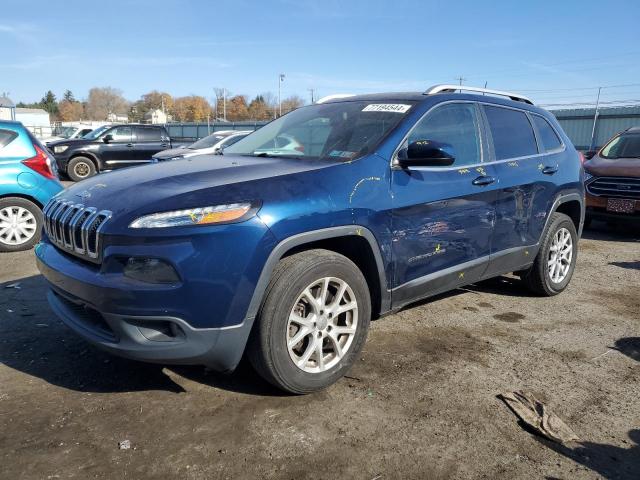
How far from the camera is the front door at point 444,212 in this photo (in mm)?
3381

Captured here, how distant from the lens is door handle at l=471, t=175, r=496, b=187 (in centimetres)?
390

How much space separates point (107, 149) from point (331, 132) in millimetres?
13396

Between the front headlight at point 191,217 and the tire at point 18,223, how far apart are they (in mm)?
4800

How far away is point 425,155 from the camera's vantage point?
10.9 feet

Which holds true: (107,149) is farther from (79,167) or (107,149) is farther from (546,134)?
(546,134)

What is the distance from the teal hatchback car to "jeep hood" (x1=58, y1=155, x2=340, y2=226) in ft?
12.5

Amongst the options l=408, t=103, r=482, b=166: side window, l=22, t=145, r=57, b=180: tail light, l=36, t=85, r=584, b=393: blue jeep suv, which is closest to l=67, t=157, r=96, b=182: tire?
l=22, t=145, r=57, b=180: tail light

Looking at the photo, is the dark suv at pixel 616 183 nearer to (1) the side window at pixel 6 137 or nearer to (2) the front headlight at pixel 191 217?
(2) the front headlight at pixel 191 217

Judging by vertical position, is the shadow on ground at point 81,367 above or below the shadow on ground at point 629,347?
above

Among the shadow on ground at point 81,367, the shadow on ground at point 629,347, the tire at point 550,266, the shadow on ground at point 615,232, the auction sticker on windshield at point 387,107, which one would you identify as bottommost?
the shadow on ground at point 615,232

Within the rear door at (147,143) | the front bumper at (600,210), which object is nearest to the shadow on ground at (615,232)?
the front bumper at (600,210)

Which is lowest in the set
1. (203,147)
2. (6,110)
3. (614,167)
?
(614,167)

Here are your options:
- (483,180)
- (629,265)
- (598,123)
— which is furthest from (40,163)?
(598,123)

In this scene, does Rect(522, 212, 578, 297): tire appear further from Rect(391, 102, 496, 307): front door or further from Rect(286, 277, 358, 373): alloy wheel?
Rect(286, 277, 358, 373): alloy wheel
